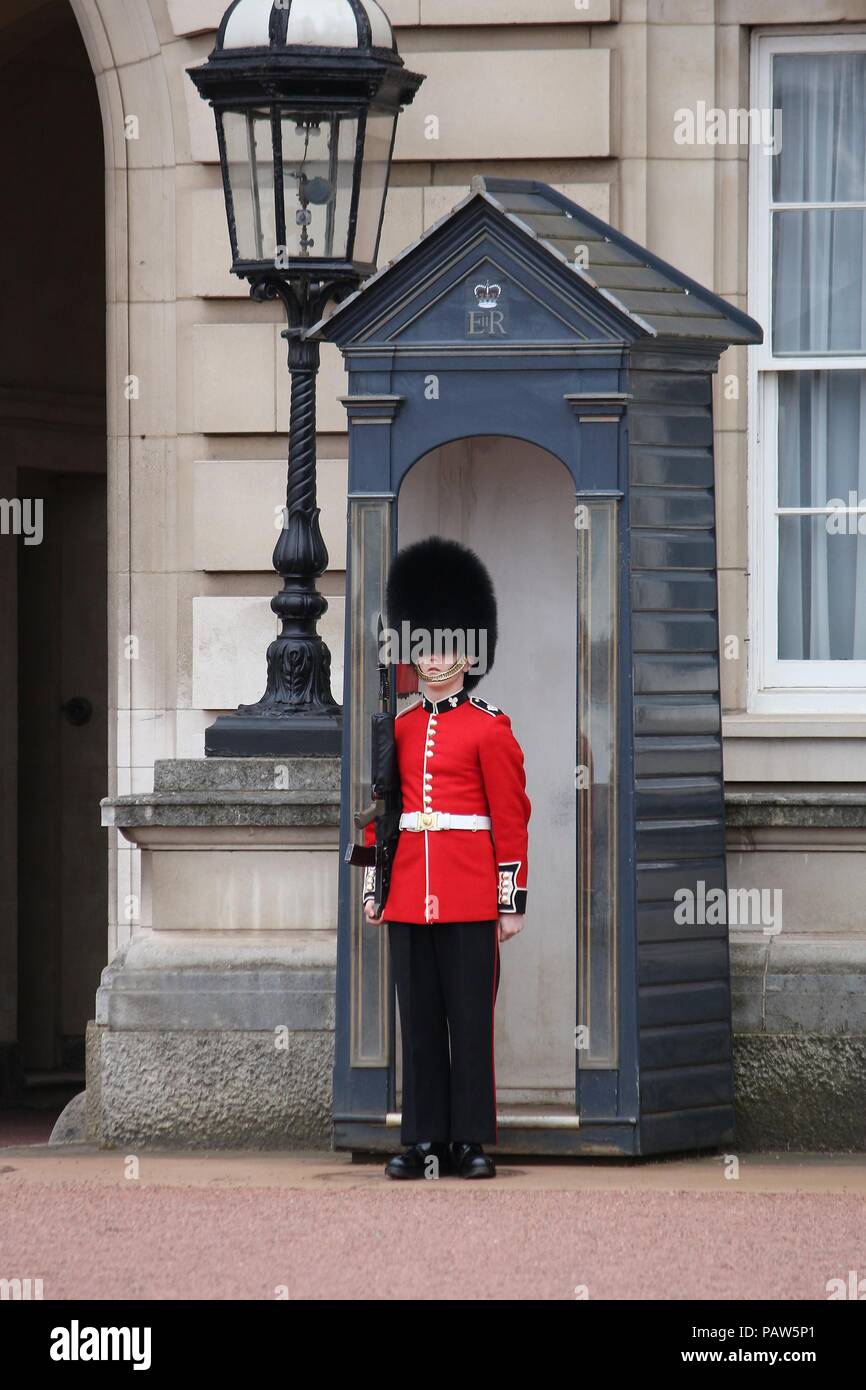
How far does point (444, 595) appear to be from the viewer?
269 inches

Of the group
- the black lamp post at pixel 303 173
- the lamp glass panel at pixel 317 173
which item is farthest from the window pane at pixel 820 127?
the lamp glass panel at pixel 317 173

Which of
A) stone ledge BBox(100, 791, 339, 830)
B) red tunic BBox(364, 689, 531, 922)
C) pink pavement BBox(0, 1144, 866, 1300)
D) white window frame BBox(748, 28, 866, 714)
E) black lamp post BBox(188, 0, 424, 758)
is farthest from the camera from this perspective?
white window frame BBox(748, 28, 866, 714)

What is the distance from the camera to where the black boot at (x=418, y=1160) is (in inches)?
264

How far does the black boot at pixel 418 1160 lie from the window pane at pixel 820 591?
2.15 metres

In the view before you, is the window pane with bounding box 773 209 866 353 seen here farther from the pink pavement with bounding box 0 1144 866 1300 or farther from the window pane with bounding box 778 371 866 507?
the pink pavement with bounding box 0 1144 866 1300

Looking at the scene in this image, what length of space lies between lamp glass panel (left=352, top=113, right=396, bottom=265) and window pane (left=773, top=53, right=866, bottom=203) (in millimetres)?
1353

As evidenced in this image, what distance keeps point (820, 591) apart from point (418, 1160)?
2.41 metres

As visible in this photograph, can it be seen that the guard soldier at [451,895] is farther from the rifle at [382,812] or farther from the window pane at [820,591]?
the window pane at [820,591]

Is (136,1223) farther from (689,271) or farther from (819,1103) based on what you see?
(689,271)

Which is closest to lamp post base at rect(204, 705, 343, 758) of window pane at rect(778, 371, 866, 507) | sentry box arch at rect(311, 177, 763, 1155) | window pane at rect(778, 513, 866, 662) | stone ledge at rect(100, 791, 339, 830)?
stone ledge at rect(100, 791, 339, 830)

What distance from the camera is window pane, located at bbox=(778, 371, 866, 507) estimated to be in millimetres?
8180

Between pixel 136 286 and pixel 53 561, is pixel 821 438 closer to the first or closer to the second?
pixel 136 286

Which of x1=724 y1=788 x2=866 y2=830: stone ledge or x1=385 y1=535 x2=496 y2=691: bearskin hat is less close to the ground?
x1=385 y1=535 x2=496 y2=691: bearskin hat

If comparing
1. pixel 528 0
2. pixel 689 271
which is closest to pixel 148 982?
pixel 689 271
